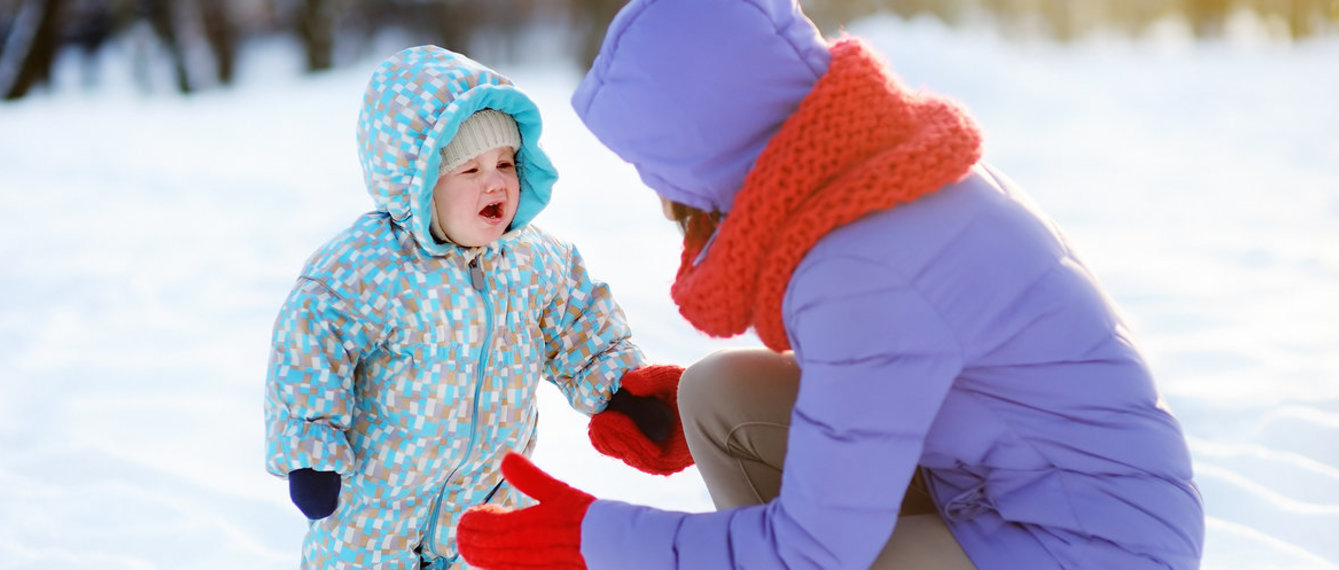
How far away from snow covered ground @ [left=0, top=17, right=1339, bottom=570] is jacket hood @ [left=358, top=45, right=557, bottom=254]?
0.83m

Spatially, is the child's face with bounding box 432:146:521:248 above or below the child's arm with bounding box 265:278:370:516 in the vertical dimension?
above

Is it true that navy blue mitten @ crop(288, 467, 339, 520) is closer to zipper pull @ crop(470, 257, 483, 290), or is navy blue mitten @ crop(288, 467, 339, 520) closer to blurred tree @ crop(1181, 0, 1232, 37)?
zipper pull @ crop(470, 257, 483, 290)

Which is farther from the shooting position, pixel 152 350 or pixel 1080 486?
pixel 152 350

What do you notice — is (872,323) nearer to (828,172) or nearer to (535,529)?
(828,172)

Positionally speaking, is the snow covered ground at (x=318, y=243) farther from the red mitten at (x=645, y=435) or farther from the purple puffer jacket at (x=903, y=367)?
the purple puffer jacket at (x=903, y=367)

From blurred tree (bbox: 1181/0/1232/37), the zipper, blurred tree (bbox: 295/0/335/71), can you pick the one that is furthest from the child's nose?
blurred tree (bbox: 1181/0/1232/37)

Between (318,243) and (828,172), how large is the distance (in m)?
3.52

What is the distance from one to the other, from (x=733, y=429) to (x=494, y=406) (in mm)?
408

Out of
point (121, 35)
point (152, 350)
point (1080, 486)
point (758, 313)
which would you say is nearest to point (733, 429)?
point (758, 313)

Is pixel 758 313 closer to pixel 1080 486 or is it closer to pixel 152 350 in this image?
pixel 1080 486

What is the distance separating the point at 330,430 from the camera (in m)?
1.64

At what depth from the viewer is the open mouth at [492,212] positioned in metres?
1.75

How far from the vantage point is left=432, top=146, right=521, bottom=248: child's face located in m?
1.74

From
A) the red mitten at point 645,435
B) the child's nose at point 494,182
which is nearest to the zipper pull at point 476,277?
→ the child's nose at point 494,182
